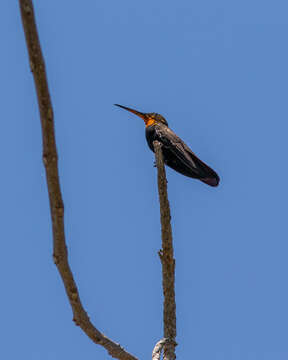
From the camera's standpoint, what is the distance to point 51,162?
3148 mm

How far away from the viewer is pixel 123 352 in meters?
4.12

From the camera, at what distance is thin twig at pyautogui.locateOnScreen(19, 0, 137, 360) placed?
289 cm

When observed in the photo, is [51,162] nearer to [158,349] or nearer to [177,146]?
[158,349]

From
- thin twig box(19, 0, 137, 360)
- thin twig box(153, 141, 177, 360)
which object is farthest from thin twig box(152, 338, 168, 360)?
thin twig box(19, 0, 137, 360)

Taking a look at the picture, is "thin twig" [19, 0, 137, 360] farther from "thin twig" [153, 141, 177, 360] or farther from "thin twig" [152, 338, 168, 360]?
"thin twig" [153, 141, 177, 360]

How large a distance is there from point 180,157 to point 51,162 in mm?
5285

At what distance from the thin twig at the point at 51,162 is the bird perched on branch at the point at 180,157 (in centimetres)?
464

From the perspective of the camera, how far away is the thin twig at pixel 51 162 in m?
2.89

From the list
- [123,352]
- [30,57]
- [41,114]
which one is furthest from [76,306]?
[30,57]

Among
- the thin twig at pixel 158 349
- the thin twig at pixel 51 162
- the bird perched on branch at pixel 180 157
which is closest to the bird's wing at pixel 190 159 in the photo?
the bird perched on branch at pixel 180 157

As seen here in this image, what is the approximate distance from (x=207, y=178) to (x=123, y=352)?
4.46 meters

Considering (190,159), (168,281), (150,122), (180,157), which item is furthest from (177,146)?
(168,281)

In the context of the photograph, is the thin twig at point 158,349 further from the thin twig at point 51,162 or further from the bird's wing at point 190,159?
the bird's wing at point 190,159

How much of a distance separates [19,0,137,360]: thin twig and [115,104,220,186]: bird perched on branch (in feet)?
15.2
